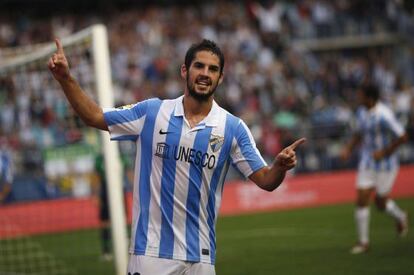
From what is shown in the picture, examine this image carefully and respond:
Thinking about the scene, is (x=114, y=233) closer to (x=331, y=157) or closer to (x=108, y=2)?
(x=331, y=157)

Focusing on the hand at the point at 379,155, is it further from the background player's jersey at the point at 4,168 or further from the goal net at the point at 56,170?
the background player's jersey at the point at 4,168

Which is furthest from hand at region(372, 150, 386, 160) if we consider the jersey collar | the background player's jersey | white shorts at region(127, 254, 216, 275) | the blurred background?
white shorts at region(127, 254, 216, 275)

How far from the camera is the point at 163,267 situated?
6.15 m

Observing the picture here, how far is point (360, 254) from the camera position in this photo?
1317cm

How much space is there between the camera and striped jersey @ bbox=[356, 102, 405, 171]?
1416cm

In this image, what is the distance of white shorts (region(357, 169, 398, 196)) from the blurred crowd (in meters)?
8.63

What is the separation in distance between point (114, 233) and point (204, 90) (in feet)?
15.5

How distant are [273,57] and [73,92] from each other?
984 inches

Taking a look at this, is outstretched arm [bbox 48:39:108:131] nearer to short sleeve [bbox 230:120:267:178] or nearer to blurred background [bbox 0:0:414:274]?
short sleeve [bbox 230:120:267:178]

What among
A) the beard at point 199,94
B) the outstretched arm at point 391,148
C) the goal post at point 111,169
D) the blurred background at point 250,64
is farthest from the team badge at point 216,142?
the blurred background at point 250,64

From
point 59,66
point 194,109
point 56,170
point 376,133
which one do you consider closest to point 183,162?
point 194,109

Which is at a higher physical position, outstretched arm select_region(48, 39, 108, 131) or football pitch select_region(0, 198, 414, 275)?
outstretched arm select_region(48, 39, 108, 131)

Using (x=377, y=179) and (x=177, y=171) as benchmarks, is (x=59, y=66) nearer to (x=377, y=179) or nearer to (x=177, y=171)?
(x=177, y=171)

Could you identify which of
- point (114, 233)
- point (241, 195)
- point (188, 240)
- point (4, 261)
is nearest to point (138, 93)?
point (241, 195)
